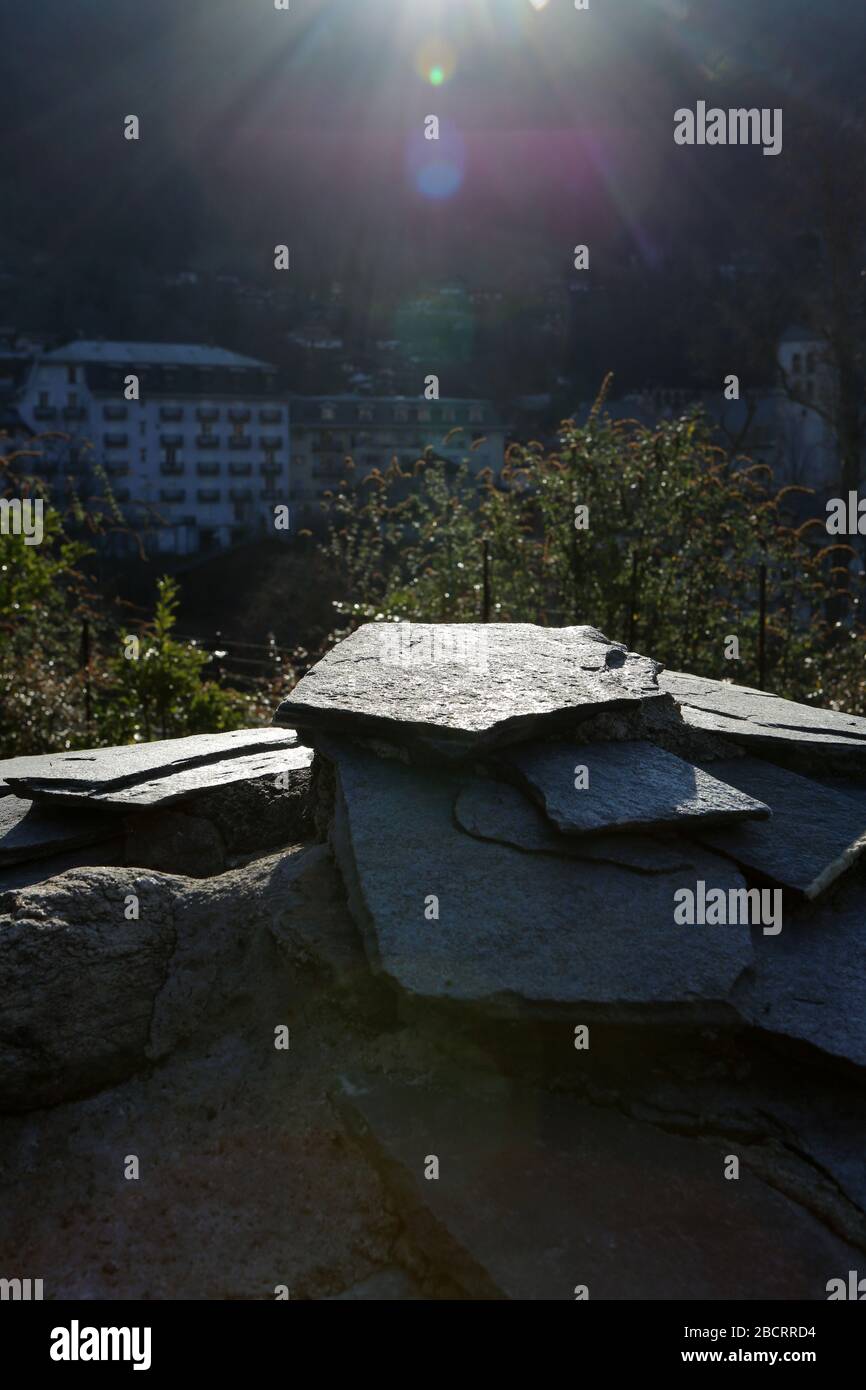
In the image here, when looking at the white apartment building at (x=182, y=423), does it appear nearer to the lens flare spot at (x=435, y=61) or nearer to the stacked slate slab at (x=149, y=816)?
the lens flare spot at (x=435, y=61)

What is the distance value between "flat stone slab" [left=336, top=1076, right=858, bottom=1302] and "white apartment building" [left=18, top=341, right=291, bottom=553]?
45.1 metres

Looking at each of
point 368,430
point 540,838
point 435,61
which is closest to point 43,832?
point 540,838

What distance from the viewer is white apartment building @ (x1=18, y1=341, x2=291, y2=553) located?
4684 cm

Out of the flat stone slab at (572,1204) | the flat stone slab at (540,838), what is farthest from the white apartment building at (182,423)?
the flat stone slab at (572,1204)

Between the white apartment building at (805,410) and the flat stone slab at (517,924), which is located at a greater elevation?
the white apartment building at (805,410)

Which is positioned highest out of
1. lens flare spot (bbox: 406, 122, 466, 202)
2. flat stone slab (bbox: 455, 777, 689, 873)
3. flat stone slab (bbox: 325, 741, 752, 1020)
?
lens flare spot (bbox: 406, 122, 466, 202)

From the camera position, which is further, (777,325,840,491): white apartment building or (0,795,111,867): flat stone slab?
(777,325,840,491): white apartment building

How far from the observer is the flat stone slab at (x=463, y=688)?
3.16 m

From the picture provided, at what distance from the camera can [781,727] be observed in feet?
12.6

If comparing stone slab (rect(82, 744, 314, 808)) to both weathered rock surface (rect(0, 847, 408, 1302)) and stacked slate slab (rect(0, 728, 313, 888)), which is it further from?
weathered rock surface (rect(0, 847, 408, 1302))

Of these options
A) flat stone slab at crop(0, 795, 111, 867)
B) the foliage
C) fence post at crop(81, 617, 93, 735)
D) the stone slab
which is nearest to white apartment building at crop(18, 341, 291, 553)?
the foliage

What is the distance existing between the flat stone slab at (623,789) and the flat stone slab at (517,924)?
123 mm

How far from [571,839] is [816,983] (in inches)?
27.1

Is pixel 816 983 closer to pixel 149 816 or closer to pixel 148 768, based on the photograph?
pixel 149 816
